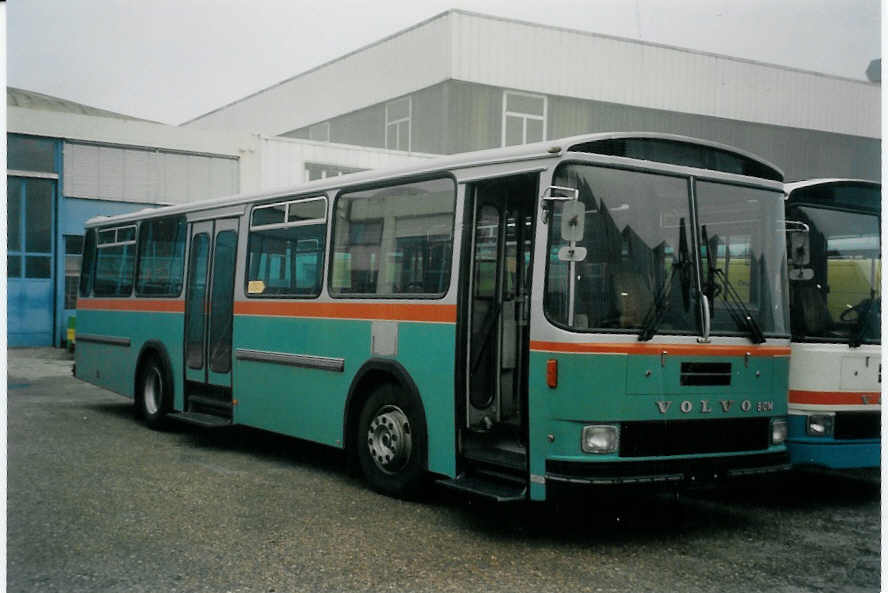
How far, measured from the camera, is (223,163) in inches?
1139

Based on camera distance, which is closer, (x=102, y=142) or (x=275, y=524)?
(x=275, y=524)

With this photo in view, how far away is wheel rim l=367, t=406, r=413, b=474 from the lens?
8133mm

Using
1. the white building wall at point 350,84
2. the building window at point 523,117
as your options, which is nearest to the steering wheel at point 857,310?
the white building wall at point 350,84

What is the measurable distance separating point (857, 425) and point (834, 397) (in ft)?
1.18

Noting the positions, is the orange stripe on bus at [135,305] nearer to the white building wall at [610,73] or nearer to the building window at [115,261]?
the building window at [115,261]

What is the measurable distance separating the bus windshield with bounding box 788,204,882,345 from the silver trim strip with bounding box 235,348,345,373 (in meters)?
3.91

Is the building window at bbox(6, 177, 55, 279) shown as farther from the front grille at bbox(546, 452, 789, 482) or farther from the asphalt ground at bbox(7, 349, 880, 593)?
the front grille at bbox(546, 452, 789, 482)

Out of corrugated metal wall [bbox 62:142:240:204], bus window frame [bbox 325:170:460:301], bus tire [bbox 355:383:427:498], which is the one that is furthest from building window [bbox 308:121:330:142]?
bus tire [bbox 355:383:427:498]

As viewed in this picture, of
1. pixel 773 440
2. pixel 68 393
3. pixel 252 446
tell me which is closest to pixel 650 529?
pixel 773 440

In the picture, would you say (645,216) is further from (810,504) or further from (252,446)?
(252,446)

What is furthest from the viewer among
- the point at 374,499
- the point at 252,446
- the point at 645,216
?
the point at 252,446

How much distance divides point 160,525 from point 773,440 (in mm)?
4417

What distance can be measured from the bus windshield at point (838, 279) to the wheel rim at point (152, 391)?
7753 mm

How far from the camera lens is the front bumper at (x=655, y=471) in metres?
6.47
